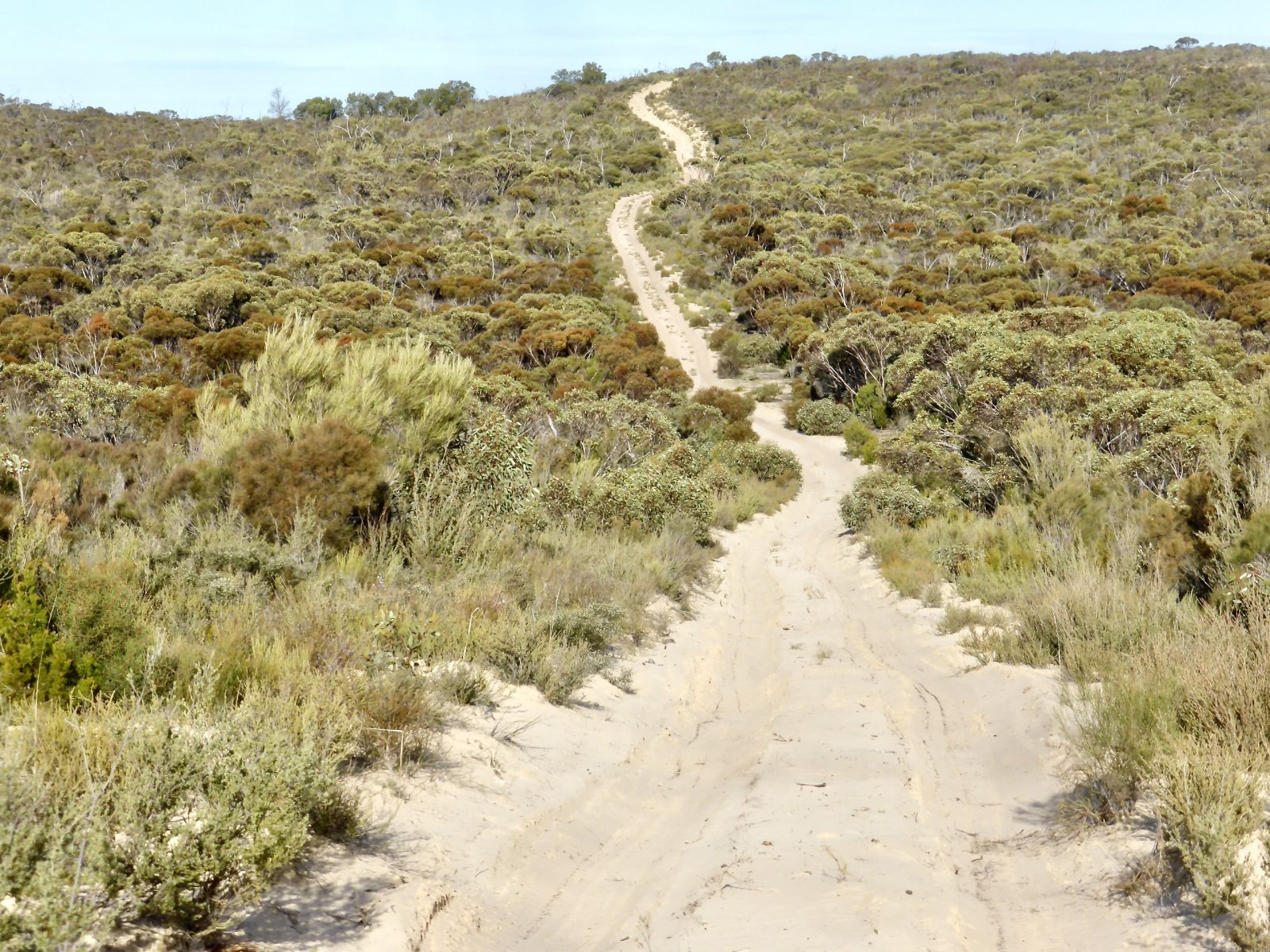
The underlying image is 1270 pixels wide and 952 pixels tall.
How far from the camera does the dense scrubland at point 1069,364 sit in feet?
16.2

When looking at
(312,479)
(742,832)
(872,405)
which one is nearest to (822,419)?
(872,405)

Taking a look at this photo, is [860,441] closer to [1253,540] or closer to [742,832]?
[1253,540]

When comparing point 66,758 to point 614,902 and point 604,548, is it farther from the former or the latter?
point 604,548

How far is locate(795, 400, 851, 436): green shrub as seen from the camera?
27.5 meters

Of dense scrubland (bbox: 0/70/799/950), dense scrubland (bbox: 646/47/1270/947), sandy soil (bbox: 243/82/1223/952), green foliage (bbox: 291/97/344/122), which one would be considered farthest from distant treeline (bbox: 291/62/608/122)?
sandy soil (bbox: 243/82/1223/952)

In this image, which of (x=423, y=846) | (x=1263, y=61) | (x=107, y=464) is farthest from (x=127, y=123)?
(x=1263, y=61)

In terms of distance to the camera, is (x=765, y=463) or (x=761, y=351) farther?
(x=761, y=351)

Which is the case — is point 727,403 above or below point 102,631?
below

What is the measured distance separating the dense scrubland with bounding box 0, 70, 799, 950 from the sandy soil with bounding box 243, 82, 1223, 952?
39 cm

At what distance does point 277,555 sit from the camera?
7.55 meters

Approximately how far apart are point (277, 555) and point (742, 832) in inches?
173

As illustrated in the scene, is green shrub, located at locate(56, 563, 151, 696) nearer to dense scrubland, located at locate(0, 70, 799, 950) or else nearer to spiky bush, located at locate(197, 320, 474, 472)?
dense scrubland, located at locate(0, 70, 799, 950)

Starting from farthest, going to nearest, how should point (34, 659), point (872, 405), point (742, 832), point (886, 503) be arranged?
1. point (872, 405)
2. point (886, 503)
3. point (742, 832)
4. point (34, 659)

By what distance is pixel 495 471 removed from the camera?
438 inches
